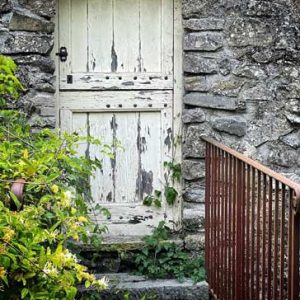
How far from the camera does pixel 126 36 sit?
4.45 m

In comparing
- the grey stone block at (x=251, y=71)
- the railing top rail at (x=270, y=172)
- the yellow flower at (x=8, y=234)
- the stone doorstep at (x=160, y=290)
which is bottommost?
the stone doorstep at (x=160, y=290)

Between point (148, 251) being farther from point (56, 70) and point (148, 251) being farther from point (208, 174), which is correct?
point (56, 70)

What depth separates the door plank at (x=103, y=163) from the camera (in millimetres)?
4469

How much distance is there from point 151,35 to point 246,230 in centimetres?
194

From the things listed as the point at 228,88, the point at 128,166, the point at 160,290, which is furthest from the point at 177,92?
the point at 160,290

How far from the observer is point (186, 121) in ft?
14.3

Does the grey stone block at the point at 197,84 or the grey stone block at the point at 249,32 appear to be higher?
the grey stone block at the point at 249,32

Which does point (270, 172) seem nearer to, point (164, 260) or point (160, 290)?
point (160, 290)

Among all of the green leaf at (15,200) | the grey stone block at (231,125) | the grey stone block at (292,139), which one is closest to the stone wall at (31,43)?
the grey stone block at (231,125)

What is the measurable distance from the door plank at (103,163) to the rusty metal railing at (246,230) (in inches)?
32.6

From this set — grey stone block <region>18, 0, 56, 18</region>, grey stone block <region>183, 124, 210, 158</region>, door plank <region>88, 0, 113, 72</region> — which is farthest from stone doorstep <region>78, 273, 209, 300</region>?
grey stone block <region>18, 0, 56, 18</region>

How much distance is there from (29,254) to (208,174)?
1.94 m

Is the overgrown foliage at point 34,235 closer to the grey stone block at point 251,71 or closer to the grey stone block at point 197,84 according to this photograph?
the grey stone block at point 197,84

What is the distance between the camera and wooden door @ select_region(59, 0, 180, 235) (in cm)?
443
